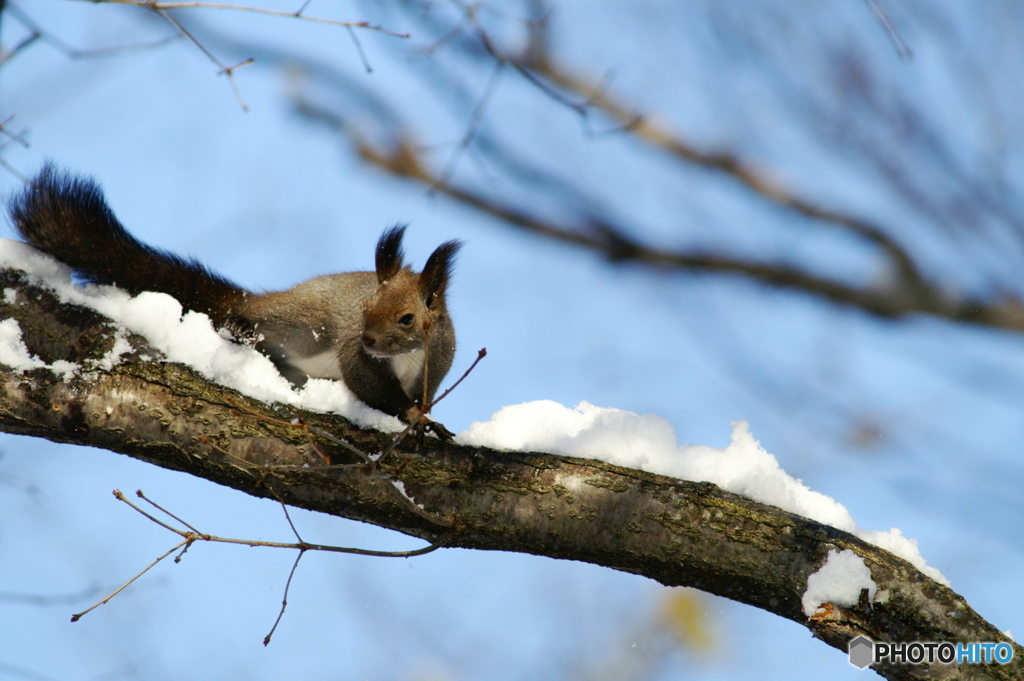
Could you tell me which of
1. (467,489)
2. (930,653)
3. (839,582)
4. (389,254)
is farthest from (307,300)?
(930,653)

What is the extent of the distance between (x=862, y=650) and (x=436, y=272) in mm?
1691

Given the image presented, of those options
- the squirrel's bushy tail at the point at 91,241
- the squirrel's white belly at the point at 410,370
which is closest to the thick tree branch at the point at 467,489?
the squirrel's bushy tail at the point at 91,241

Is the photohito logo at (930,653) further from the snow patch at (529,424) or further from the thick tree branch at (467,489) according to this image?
the snow patch at (529,424)

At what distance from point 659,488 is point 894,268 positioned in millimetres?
2913

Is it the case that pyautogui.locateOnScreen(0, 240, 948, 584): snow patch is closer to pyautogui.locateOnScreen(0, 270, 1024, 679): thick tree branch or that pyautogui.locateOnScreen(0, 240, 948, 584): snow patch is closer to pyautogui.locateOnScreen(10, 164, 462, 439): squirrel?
pyautogui.locateOnScreen(0, 270, 1024, 679): thick tree branch

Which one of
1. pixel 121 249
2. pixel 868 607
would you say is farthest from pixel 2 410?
pixel 868 607

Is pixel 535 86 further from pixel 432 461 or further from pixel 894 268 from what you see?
pixel 894 268

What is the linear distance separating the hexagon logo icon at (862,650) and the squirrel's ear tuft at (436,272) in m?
1.63

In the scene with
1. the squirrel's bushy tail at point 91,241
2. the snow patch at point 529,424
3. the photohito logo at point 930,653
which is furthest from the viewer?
the squirrel's bushy tail at point 91,241

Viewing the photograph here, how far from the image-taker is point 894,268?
4.11 metres

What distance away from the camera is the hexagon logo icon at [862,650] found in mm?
1693

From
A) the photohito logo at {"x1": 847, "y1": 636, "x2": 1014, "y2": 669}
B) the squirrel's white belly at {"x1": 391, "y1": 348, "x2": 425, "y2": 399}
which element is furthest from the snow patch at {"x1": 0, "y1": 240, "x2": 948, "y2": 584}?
the squirrel's white belly at {"x1": 391, "y1": 348, "x2": 425, "y2": 399}

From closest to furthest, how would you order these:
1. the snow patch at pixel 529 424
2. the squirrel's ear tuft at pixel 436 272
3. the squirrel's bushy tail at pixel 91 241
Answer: the snow patch at pixel 529 424
the squirrel's bushy tail at pixel 91 241
the squirrel's ear tuft at pixel 436 272

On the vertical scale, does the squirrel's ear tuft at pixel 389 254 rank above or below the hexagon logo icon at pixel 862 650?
above
